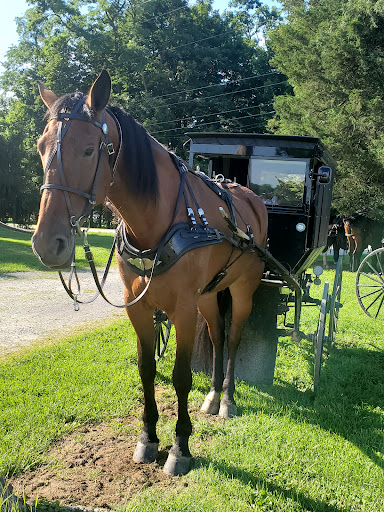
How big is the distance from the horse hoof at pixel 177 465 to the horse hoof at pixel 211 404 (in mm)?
997

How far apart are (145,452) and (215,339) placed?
1517mm

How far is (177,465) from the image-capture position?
10.0ft

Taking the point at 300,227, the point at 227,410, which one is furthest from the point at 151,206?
the point at 300,227

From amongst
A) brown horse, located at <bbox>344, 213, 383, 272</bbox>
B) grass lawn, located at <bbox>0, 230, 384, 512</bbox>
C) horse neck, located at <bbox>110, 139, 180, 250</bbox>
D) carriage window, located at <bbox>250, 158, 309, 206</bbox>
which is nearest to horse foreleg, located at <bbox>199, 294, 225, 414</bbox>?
grass lawn, located at <bbox>0, 230, 384, 512</bbox>

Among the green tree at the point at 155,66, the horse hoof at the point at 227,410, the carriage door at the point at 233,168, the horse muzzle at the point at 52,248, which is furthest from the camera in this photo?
the green tree at the point at 155,66

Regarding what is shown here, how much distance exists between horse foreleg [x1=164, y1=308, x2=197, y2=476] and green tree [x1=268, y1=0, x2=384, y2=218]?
12.2m

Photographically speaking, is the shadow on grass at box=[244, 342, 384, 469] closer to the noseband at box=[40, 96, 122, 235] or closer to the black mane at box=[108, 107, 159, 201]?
the black mane at box=[108, 107, 159, 201]

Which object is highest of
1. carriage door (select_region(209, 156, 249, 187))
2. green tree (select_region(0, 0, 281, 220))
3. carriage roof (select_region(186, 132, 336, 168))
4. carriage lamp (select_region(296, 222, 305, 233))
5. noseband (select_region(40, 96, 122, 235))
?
green tree (select_region(0, 0, 281, 220))

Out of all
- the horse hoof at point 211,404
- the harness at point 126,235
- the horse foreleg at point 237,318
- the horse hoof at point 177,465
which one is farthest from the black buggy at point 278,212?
the horse hoof at point 177,465

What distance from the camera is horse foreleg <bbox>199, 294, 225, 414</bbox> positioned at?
165 inches

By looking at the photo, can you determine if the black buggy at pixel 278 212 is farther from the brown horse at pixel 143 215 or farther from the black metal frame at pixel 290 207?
the brown horse at pixel 143 215

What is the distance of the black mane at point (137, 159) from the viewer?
8.68 ft

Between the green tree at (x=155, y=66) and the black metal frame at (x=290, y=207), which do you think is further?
the green tree at (x=155, y=66)

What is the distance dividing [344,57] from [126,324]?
1287cm
